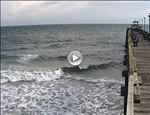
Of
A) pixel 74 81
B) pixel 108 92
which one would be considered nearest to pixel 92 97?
pixel 108 92

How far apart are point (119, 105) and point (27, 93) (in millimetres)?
6579

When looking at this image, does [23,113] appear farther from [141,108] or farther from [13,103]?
[141,108]

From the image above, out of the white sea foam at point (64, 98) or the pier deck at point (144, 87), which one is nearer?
the pier deck at point (144, 87)

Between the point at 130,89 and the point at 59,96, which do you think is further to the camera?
the point at 59,96

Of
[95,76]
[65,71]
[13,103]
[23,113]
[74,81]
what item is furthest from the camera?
[65,71]

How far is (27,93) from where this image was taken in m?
13.7

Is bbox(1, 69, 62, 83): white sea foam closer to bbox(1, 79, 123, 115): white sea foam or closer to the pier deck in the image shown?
bbox(1, 79, 123, 115): white sea foam
